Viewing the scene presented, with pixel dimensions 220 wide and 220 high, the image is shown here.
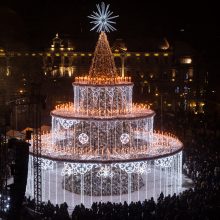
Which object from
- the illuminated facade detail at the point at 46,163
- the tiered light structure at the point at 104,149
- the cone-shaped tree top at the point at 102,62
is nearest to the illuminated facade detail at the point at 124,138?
the tiered light structure at the point at 104,149

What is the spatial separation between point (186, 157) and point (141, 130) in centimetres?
548

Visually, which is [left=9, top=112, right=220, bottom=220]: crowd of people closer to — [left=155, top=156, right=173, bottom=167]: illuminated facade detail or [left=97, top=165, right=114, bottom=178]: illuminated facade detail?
[left=155, top=156, right=173, bottom=167]: illuminated facade detail

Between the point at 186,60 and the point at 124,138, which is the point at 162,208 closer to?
the point at 124,138

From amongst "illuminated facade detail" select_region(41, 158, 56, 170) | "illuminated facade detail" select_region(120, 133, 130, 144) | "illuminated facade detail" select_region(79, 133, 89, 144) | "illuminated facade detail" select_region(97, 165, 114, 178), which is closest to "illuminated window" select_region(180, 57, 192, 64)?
"illuminated facade detail" select_region(120, 133, 130, 144)

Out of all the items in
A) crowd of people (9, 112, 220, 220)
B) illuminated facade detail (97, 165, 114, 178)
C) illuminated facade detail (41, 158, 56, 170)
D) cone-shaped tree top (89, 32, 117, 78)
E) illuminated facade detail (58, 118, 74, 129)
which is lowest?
crowd of people (9, 112, 220, 220)

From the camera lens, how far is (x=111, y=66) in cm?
2622

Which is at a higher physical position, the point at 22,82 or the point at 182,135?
the point at 22,82

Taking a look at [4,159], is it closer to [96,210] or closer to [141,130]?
[96,210]

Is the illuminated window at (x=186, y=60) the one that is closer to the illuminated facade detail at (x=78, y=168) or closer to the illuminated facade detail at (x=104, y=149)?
the illuminated facade detail at (x=104, y=149)

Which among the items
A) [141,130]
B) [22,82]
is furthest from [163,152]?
[22,82]

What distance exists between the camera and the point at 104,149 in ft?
79.8

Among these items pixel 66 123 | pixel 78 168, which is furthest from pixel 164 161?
pixel 66 123

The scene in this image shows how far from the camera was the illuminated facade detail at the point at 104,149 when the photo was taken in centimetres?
2350

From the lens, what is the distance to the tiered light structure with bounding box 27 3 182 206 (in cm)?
2352
